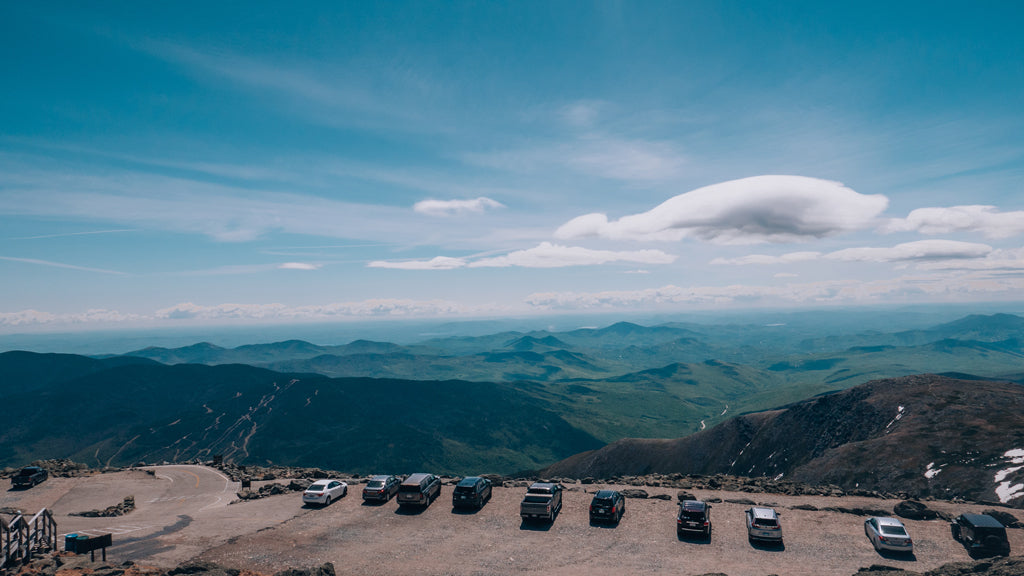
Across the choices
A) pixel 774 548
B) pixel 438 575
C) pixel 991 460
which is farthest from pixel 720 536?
pixel 991 460

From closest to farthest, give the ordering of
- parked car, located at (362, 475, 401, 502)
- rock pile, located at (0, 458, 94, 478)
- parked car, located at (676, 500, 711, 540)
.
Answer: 1. parked car, located at (676, 500, 711, 540)
2. parked car, located at (362, 475, 401, 502)
3. rock pile, located at (0, 458, 94, 478)

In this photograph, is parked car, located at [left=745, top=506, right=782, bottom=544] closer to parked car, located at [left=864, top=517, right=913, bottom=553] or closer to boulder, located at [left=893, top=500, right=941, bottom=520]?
parked car, located at [left=864, top=517, right=913, bottom=553]

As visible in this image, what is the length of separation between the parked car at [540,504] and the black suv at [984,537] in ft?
89.2

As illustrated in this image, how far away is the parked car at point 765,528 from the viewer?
107 feet

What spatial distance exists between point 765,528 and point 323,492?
118 feet

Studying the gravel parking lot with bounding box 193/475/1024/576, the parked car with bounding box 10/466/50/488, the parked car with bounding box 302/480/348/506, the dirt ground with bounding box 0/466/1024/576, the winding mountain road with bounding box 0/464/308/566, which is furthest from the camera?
the parked car with bounding box 10/466/50/488

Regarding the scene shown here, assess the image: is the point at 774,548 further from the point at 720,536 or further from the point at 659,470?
the point at 659,470

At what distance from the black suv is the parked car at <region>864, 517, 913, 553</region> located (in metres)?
4.01

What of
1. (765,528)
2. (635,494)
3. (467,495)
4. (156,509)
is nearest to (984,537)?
(765,528)

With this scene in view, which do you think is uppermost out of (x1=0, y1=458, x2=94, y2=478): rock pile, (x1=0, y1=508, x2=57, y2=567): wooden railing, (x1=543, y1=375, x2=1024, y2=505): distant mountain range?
(x1=0, y1=508, x2=57, y2=567): wooden railing

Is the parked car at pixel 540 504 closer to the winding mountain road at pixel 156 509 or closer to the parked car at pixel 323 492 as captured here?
the parked car at pixel 323 492

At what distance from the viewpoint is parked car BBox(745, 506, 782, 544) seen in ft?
107

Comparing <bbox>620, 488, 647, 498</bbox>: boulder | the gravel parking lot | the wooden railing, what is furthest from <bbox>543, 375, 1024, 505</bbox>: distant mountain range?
the wooden railing

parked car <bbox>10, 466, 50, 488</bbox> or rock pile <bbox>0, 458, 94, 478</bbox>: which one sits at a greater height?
parked car <bbox>10, 466, 50, 488</bbox>
